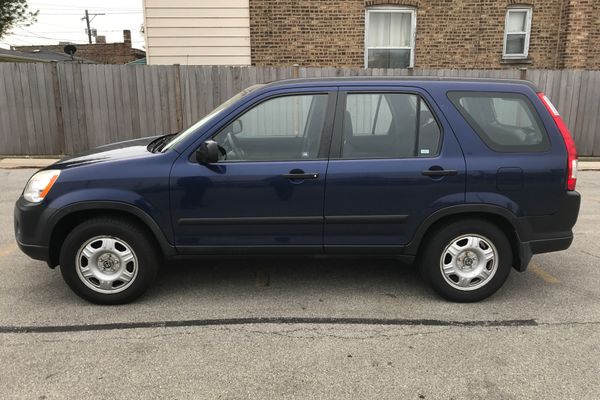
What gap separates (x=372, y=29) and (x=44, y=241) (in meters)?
10.2

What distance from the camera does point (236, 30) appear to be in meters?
11.7

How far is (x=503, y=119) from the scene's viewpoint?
3.93 metres

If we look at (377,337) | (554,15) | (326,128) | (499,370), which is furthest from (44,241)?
(554,15)

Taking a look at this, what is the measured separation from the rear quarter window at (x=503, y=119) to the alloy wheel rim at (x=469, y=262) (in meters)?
0.75

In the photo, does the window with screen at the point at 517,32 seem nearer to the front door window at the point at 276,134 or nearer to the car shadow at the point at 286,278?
the car shadow at the point at 286,278

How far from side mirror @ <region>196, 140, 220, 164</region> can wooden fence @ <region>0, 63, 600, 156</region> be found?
7.73m

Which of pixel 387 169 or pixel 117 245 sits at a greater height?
pixel 387 169

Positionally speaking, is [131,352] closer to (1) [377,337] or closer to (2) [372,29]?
(1) [377,337]

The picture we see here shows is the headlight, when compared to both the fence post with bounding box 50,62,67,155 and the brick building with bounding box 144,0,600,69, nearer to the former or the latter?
the fence post with bounding box 50,62,67,155

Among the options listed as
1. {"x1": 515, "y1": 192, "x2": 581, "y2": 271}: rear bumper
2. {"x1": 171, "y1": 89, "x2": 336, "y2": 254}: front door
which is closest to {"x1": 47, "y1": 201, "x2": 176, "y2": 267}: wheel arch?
{"x1": 171, "y1": 89, "x2": 336, "y2": 254}: front door

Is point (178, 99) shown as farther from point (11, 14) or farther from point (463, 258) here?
point (11, 14)

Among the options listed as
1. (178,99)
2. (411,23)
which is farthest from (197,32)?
(411,23)

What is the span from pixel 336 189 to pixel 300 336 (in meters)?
1.10

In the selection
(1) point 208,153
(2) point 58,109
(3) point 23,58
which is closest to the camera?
(1) point 208,153
